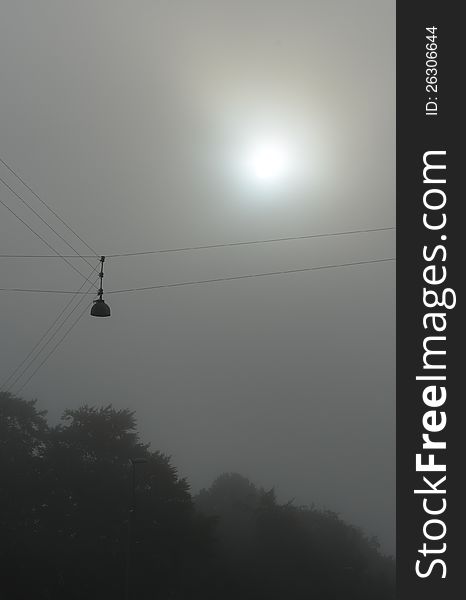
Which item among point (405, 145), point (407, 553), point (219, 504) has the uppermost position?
point (219, 504)

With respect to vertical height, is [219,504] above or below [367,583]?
above

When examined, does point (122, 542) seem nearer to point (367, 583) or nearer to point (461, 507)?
point (367, 583)

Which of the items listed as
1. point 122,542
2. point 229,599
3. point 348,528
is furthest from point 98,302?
point 348,528

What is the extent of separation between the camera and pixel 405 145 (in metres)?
9.24

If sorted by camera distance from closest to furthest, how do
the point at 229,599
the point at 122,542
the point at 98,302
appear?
the point at 98,302 → the point at 122,542 → the point at 229,599

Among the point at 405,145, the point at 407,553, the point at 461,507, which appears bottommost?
the point at 407,553

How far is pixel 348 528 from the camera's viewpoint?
39406 millimetres

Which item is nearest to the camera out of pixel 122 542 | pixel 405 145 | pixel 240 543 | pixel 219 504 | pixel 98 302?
pixel 405 145

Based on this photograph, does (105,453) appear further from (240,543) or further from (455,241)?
(455,241)

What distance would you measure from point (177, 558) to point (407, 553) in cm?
2176

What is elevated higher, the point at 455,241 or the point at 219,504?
the point at 219,504

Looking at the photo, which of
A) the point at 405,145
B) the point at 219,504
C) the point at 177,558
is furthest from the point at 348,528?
the point at 405,145

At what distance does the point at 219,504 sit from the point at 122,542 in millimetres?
11823

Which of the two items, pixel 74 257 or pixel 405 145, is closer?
pixel 405 145
